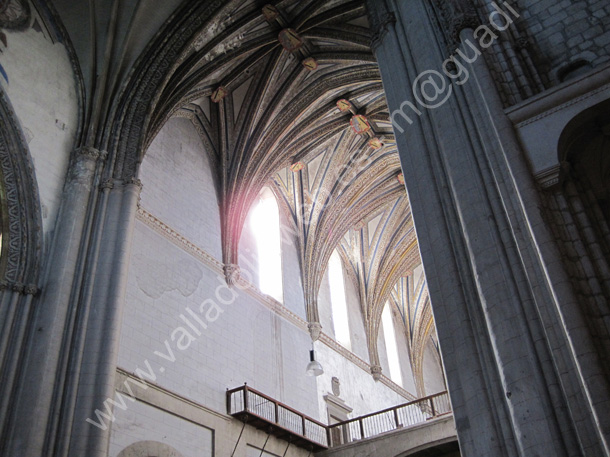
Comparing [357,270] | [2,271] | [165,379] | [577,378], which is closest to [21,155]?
[2,271]

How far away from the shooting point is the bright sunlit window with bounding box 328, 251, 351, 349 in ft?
63.1

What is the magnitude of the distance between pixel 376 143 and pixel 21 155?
10635 millimetres

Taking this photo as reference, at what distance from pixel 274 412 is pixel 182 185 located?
18.3 ft

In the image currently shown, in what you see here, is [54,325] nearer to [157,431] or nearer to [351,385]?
[157,431]

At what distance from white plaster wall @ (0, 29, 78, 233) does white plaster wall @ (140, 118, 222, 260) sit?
2379mm

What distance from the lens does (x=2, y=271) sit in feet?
29.4

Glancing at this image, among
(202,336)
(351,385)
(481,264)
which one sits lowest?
(481,264)

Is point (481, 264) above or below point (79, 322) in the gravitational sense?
below

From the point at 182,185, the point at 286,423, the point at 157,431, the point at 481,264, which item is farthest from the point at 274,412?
the point at 481,264

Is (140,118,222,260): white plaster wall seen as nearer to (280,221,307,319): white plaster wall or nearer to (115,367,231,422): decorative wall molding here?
(280,221,307,319): white plaster wall

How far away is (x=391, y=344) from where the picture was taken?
2252 centimetres

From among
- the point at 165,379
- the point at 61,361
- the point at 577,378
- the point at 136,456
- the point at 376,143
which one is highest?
the point at 376,143

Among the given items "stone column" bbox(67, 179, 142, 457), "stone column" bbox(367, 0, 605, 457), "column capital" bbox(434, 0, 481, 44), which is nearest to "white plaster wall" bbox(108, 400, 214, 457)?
"stone column" bbox(67, 179, 142, 457)

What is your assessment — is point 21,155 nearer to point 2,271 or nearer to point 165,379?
point 2,271
